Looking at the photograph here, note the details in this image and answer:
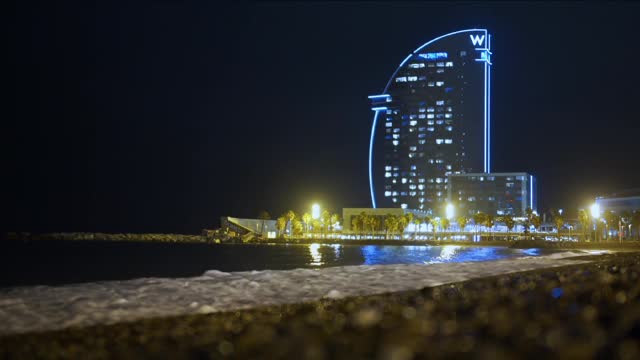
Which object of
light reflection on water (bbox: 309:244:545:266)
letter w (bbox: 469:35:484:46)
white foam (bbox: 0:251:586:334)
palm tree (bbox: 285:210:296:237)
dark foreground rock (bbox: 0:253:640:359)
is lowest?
light reflection on water (bbox: 309:244:545:266)

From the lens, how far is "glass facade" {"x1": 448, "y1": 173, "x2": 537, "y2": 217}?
156m

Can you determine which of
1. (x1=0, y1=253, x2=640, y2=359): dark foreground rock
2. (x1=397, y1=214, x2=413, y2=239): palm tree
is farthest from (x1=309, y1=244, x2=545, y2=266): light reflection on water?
(x1=397, y1=214, x2=413, y2=239): palm tree

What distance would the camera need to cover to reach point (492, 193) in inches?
6191

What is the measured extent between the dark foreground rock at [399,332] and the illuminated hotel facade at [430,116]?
16211 centimetres

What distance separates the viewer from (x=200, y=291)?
17031mm

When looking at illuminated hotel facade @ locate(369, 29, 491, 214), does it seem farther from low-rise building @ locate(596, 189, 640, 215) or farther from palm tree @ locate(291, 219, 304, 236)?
palm tree @ locate(291, 219, 304, 236)

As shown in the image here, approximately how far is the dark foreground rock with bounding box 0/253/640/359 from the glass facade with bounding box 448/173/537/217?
5807 inches

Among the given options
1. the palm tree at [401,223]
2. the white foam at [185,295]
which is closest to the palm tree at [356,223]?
the palm tree at [401,223]

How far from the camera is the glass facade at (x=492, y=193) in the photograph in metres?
156

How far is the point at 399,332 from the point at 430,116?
171489 mm

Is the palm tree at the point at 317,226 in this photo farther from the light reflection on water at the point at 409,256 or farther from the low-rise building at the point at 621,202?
the light reflection on water at the point at 409,256

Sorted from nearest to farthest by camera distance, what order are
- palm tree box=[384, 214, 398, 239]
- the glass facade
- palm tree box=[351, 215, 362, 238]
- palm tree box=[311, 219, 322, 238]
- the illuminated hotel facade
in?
palm tree box=[384, 214, 398, 239] → palm tree box=[311, 219, 322, 238] → palm tree box=[351, 215, 362, 238] → the glass facade → the illuminated hotel facade

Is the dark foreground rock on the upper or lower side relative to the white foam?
upper

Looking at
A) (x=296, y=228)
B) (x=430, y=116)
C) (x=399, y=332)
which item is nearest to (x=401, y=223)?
(x=296, y=228)
